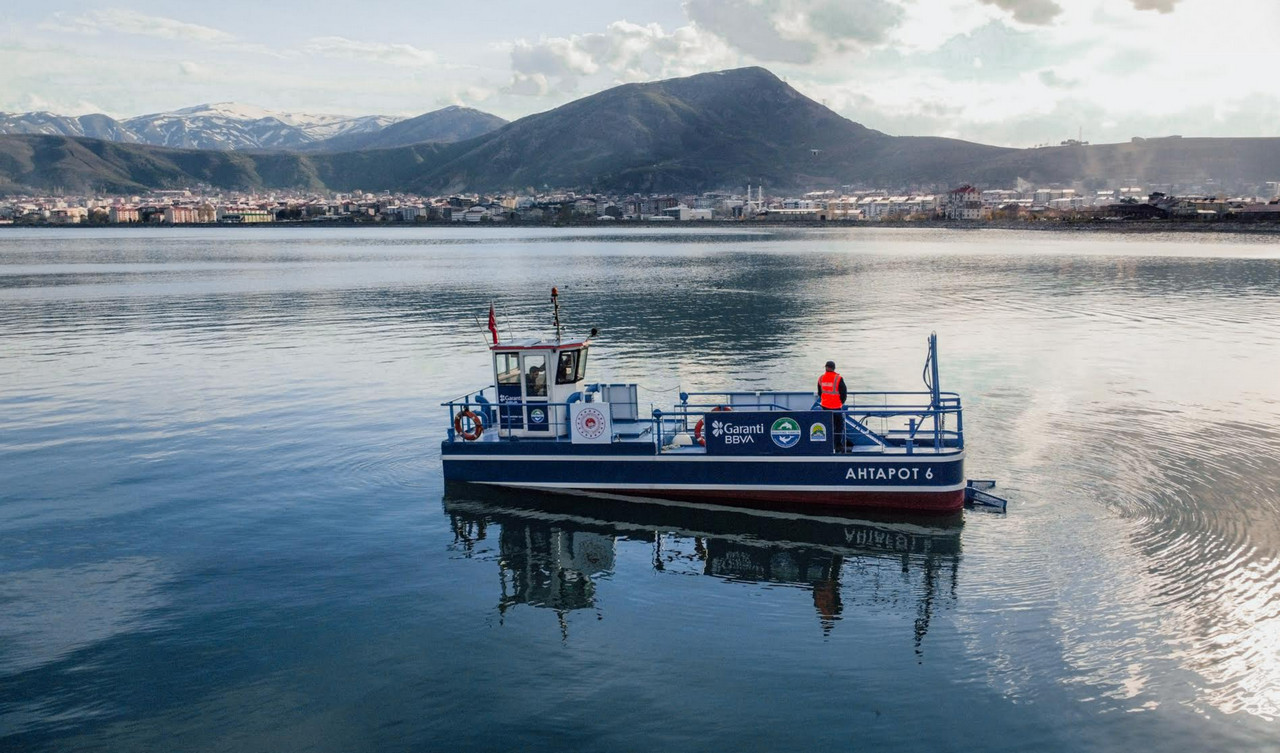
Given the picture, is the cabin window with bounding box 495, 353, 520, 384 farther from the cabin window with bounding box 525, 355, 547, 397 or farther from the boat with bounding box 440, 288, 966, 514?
the cabin window with bounding box 525, 355, 547, 397

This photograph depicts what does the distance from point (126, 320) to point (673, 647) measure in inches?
2291

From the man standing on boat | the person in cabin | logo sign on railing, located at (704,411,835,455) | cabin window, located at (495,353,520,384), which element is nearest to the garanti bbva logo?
logo sign on railing, located at (704,411,835,455)

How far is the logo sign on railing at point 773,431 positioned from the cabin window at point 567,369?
13.1 feet

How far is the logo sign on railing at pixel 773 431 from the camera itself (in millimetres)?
20641

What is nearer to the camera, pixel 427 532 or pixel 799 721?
pixel 799 721

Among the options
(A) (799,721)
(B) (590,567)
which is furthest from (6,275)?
(A) (799,721)

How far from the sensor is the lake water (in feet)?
41.1

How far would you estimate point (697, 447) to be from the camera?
22094 mm

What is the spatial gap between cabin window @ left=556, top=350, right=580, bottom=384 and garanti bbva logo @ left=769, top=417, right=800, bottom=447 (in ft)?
17.9

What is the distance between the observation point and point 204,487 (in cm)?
2369

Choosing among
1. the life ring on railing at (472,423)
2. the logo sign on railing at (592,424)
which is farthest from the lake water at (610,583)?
the logo sign on railing at (592,424)

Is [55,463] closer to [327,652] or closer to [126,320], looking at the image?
[327,652]

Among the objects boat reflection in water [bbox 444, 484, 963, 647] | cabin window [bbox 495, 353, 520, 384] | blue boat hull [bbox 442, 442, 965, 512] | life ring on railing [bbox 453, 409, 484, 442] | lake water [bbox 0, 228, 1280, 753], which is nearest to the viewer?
lake water [bbox 0, 228, 1280, 753]

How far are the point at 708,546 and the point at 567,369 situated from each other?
6.24 meters
